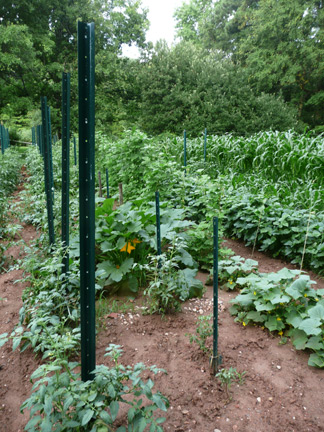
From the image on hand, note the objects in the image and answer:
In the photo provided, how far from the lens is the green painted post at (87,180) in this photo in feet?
4.20

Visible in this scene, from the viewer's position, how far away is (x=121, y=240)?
9.13 ft

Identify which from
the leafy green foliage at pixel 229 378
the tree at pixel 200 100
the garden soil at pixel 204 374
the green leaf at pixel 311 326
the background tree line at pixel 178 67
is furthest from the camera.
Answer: the background tree line at pixel 178 67

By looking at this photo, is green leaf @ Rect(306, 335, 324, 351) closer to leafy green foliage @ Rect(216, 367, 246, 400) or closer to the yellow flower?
leafy green foliage @ Rect(216, 367, 246, 400)

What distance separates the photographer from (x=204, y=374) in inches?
75.5

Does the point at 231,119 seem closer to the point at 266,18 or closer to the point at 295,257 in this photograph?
the point at 266,18

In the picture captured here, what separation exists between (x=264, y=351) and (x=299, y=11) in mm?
20321

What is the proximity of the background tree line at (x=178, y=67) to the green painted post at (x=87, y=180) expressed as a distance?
12.5m

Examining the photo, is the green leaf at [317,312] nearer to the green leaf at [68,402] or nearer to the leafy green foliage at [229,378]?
the leafy green foliage at [229,378]

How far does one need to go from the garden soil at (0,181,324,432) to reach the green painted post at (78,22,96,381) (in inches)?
23.9

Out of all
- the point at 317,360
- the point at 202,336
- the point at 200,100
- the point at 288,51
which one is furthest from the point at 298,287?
the point at 288,51

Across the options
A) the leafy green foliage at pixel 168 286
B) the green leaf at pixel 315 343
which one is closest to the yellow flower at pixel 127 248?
the leafy green foliage at pixel 168 286

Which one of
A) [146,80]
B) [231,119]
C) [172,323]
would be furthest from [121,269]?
[146,80]

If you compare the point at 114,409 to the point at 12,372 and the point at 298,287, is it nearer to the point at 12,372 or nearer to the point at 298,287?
the point at 12,372

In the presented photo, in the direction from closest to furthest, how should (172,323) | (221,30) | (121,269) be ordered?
(172,323)
(121,269)
(221,30)
